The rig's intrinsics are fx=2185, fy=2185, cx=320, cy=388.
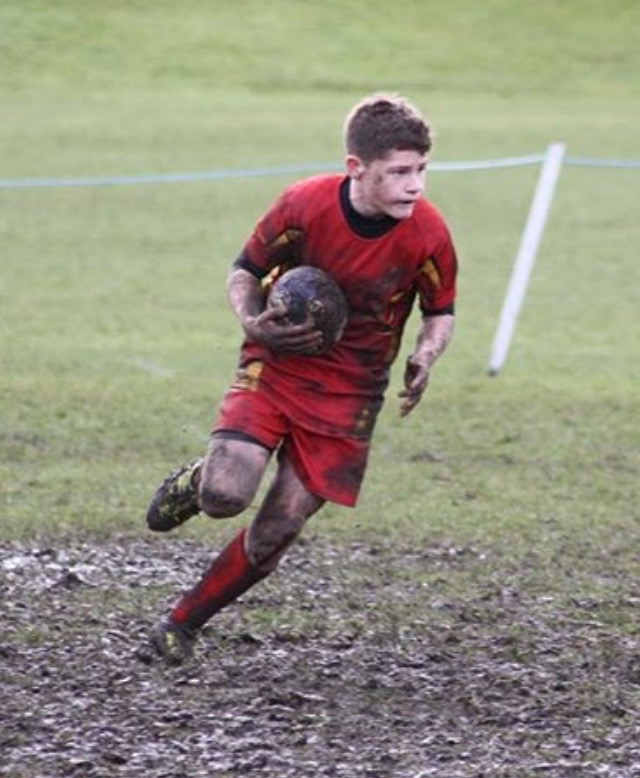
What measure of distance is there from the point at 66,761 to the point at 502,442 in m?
5.87

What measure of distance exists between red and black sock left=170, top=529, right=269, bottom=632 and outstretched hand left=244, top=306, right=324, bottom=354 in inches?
23.5

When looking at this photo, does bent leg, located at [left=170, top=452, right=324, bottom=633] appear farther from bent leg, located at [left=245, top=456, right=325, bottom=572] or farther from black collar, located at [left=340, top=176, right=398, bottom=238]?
black collar, located at [left=340, top=176, right=398, bottom=238]

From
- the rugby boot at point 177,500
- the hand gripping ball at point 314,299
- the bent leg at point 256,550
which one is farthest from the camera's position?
the rugby boot at point 177,500

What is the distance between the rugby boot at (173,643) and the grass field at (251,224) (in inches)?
21.8

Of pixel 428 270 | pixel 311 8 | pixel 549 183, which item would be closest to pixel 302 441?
pixel 428 270

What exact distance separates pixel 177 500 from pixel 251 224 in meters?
13.0

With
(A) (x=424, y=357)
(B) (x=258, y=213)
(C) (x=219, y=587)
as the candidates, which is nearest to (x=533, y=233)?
(A) (x=424, y=357)

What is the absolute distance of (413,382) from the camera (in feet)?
20.2

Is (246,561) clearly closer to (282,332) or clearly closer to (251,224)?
(282,332)

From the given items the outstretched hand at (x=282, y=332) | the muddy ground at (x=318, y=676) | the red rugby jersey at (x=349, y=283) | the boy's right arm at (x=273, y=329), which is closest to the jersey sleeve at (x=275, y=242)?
the red rugby jersey at (x=349, y=283)

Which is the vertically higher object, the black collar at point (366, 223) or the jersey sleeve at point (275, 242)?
the black collar at point (366, 223)

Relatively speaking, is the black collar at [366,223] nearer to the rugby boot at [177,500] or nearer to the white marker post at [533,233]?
the rugby boot at [177,500]

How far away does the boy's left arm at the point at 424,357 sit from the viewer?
6168 millimetres

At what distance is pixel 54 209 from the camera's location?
20.5m
